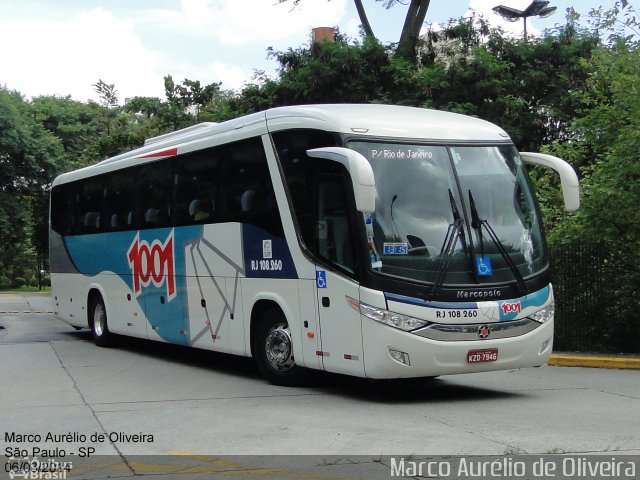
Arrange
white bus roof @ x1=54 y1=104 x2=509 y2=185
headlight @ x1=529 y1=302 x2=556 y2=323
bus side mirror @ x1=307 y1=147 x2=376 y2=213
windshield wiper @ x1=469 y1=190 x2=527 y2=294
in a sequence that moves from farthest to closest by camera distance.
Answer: headlight @ x1=529 y1=302 x2=556 y2=323
white bus roof @ x1=54 y1=104 x2=509 y2=185
windshield wiper @ x1=469 y1=190 x2=527 y2=294
bus side mirror @ x1=307 y1=147 x2=376 y2=213

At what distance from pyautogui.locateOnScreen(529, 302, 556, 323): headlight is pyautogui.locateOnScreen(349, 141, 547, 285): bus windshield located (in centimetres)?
48

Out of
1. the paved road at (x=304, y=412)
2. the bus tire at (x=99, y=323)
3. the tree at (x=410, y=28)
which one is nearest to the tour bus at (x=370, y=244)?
the paved road at (x=304, y=412)

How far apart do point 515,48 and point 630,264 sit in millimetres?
12508

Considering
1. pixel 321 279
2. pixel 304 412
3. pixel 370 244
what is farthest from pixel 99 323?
pixel 370 244

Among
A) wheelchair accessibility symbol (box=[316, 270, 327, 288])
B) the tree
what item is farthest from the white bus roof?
the tree

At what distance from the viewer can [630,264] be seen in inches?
658

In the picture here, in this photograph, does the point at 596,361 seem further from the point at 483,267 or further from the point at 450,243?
the point at 450,243

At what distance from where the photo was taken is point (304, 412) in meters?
9.78

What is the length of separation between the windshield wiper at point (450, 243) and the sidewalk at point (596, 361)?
5912 mm

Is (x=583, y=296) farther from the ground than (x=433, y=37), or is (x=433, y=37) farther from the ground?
(x=433, y=37)

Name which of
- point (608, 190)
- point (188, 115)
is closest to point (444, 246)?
point (608, 190)

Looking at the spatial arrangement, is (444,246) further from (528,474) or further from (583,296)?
(583,296)

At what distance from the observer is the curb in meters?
14.9

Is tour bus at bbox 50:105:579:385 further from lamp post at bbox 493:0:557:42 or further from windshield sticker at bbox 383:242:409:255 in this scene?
lamp post at bbox 493:0:557:42
